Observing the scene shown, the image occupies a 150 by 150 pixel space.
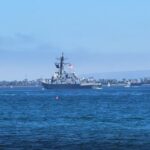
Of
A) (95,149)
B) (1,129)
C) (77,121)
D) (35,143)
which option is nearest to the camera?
(95,149)

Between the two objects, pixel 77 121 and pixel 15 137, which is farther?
pixel 77 121

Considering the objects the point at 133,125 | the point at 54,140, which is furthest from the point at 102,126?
the point at 54,140

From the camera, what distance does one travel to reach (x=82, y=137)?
55031 mm

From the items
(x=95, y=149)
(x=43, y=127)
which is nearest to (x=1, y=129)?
(x=43, y=127)

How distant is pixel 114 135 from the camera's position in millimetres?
56344

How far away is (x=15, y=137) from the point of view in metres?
55.1

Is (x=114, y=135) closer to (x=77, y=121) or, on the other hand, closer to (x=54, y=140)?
(x=54, y=140)

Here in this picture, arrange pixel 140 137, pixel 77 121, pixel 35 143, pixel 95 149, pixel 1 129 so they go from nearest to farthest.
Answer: pixel 95 149 < pixel 35 143 < pixel 140 137 < pixel 1 129 < pixel 77 121

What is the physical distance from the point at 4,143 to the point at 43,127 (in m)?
14.8

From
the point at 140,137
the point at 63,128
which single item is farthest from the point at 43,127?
the point at 140,137

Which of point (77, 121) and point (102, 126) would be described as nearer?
point (102, 126)

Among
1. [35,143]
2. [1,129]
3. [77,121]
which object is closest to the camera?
[35,143]

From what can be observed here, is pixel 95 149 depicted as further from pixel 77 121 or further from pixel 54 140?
pixel 77 121

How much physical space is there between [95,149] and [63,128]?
53.3ft
